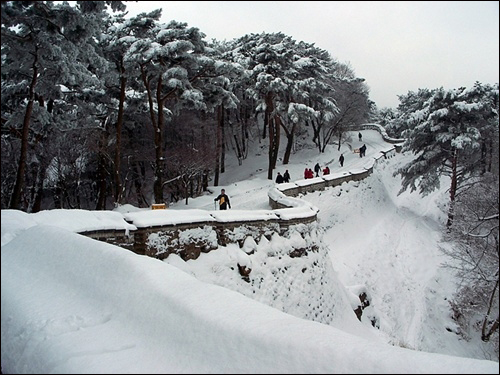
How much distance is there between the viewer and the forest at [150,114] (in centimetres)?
935

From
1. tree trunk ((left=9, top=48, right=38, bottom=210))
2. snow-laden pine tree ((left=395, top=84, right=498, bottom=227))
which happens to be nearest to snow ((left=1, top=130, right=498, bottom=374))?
tree trunk ((left=9, top=48, right=38, bottom=210))

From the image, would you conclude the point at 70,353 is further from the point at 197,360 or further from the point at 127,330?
the point at 197,360

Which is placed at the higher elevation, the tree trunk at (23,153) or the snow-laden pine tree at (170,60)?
the snow-laden pine tree at (170,60)

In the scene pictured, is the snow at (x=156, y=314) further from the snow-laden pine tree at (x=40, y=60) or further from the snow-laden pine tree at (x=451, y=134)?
the snow-laden pine tree at (x=451, y=134)

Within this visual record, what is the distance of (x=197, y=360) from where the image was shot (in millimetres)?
3029

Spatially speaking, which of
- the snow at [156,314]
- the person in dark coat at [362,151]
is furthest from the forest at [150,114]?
the person in dark coat at [362,151]

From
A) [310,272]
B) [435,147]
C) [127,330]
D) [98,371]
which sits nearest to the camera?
[98,371]

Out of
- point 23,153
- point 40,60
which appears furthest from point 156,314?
point 40,60

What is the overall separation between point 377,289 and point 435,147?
35.2 feet

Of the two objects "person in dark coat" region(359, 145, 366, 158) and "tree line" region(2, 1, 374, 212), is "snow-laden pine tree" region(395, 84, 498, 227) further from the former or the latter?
"person in dark coat" region(359, 145, 366, 158)

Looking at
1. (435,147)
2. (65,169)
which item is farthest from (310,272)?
(435,147)

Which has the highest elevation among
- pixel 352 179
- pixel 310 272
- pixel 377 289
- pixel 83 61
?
pixel 83 61

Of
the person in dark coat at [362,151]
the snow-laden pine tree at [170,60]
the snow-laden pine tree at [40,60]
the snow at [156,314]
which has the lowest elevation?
the snow at [156,314]

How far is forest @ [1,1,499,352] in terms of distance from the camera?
935 centimetres
